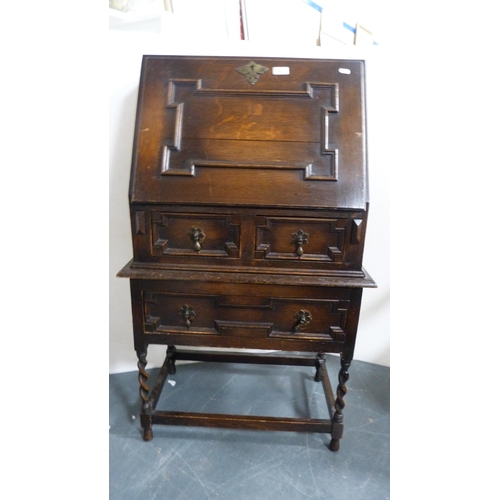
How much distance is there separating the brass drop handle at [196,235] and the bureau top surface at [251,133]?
0.40 feet

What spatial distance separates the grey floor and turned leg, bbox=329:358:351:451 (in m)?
0.06

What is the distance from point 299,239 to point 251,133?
0.48 m

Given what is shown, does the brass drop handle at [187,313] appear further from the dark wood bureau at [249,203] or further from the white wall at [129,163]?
the white wall at [129,163]

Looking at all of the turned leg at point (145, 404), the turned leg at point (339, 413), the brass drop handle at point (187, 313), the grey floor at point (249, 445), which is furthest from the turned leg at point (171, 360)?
the turned leg at point (339, 413)

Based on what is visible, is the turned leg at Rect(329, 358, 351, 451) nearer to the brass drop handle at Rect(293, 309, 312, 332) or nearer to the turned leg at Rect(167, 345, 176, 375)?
the brass drop handle at Rect(293, 309, 312, 332)

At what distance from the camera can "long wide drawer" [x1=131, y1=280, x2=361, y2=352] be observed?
4.33 feet

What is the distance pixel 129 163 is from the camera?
171 cm

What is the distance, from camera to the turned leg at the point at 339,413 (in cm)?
145

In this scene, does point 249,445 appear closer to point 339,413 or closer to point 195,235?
point 339,413

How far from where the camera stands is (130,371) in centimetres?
203

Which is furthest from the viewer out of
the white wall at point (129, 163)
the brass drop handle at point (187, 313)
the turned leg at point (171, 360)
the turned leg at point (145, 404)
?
the turned leg at point (171, 360)

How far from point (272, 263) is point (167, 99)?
83 centimetres
